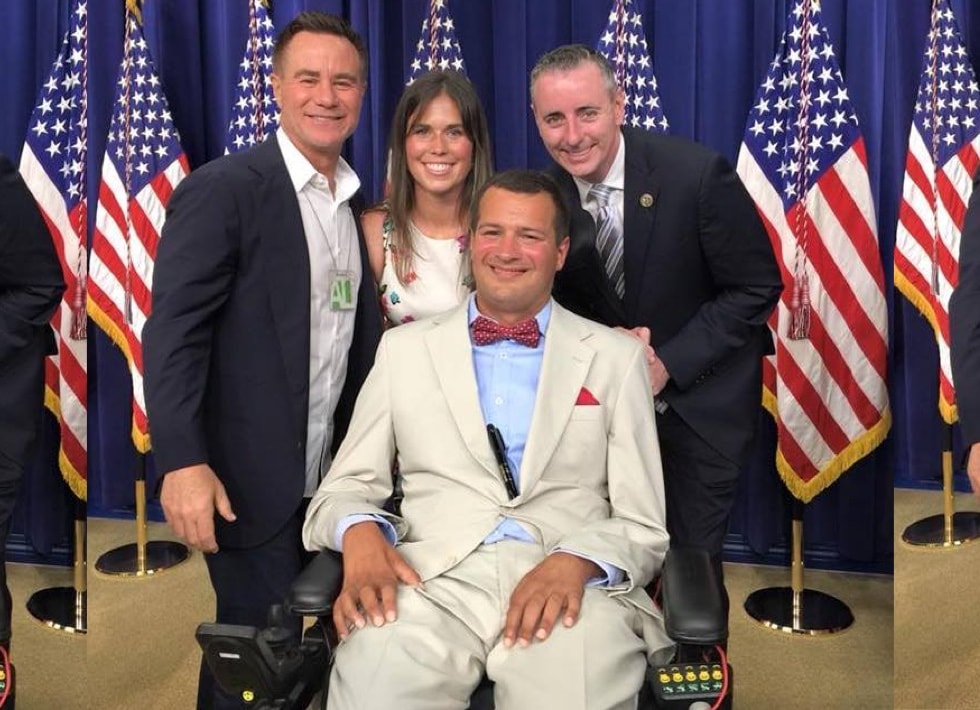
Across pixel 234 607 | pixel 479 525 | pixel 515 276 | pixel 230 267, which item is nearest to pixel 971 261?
pixel 515 276

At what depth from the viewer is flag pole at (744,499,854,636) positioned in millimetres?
3592

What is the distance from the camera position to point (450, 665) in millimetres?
2031

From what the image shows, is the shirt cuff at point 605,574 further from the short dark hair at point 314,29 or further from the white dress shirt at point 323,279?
the short dark hair at point 314,29

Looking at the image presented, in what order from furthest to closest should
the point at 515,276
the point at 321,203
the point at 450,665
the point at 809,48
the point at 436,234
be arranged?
1. the point at 809,48
2. the point at 436,234
3. the point at 321,203
4. the point at 515,276
5. the point at 450,665

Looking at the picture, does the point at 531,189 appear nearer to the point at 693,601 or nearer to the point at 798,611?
the point at 693,601

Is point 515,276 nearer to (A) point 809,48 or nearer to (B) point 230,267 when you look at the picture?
(B) point 230,267

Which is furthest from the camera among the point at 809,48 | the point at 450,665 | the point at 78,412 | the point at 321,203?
the point at 809,48

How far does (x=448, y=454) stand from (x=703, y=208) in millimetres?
1040

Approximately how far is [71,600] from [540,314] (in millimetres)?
1310

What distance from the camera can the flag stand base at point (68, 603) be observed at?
7.47ft

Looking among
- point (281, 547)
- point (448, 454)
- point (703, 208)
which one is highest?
point (703, 208)

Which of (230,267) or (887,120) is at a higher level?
(887,120)

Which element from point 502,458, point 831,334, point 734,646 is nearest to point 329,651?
point 502,458

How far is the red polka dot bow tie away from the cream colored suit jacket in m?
0.04
